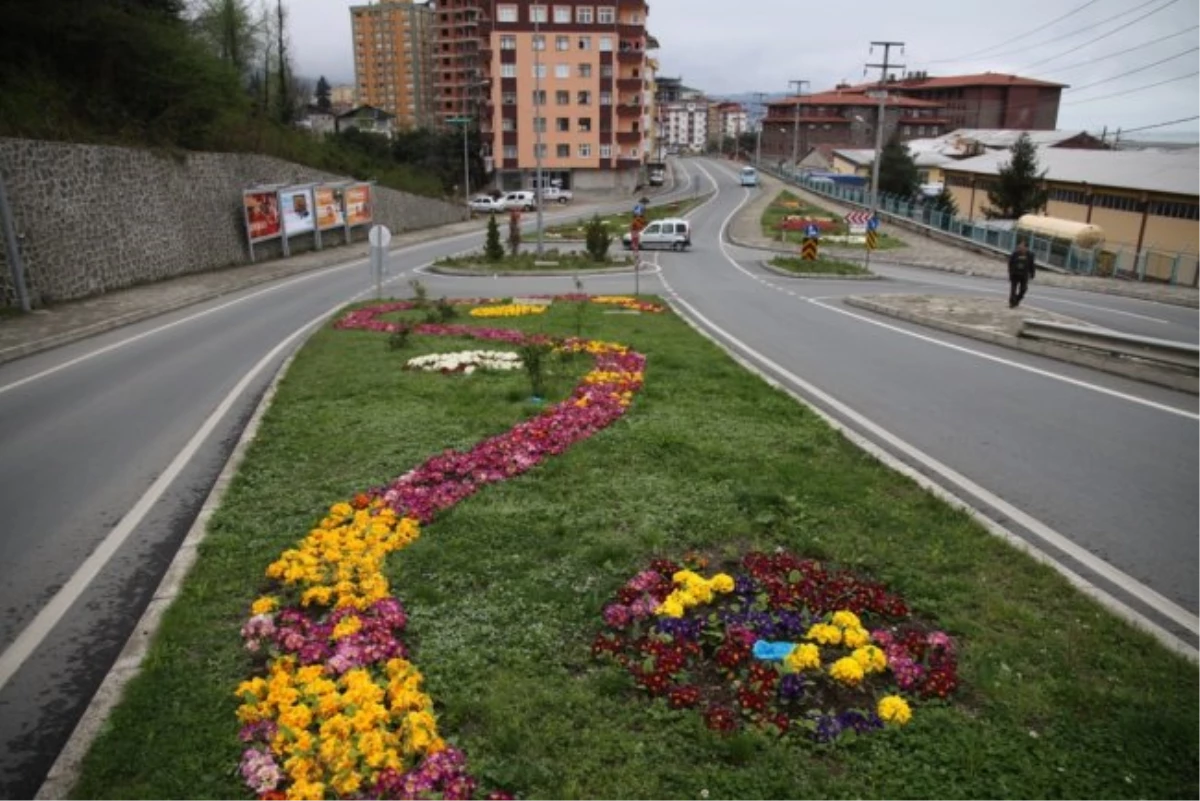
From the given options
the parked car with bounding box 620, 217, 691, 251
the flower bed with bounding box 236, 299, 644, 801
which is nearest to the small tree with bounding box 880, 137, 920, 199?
the parked car with bounding box 620, 217, 691, 251

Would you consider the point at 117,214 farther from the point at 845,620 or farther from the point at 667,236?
the point at 845,620

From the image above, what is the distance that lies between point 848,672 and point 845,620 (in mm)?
567

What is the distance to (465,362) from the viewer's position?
1331 centimetres

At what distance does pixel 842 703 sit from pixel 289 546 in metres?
4.32

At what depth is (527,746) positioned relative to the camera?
14.0 feet

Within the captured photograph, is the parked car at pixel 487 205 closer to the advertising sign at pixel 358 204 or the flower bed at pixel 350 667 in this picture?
the advertising sign at pixel 358 204

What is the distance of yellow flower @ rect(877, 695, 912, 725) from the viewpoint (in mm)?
4434

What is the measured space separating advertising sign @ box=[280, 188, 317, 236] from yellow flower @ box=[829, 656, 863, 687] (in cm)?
3568

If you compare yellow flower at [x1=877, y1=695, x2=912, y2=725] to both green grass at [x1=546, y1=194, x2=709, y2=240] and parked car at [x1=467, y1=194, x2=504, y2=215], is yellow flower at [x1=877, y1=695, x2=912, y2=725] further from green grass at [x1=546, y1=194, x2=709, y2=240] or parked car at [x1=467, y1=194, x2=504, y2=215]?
parked car at [x1=467, y1=194, x2=504, y2=215]

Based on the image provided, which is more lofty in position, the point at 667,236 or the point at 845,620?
the point at 667,236

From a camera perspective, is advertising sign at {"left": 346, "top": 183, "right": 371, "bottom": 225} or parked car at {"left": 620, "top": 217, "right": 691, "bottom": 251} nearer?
parked car at {"left": 620, "top": 217, "right": 691, "bottom": 251}

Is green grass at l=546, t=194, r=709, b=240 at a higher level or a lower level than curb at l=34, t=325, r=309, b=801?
higher

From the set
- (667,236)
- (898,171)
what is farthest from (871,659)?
(898,171)

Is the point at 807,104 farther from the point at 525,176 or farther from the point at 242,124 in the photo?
the point at 242,124
